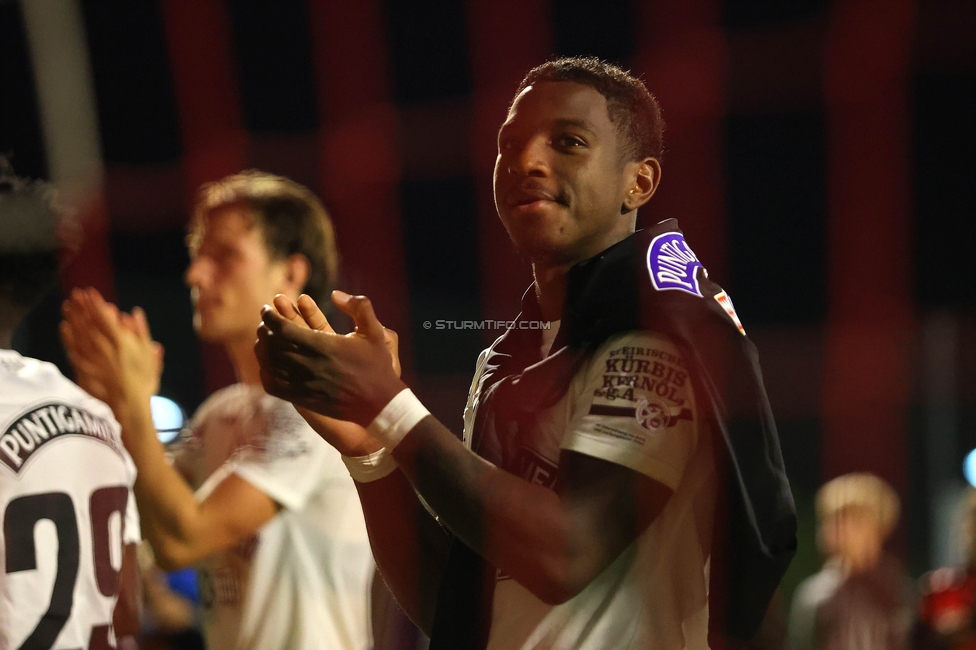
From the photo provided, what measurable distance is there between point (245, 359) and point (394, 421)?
1266 mm

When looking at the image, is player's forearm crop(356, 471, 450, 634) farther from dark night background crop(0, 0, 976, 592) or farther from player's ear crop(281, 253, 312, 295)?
dark night background crop(0, 0, 976, 592)

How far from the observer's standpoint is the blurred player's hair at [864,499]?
3830 mm

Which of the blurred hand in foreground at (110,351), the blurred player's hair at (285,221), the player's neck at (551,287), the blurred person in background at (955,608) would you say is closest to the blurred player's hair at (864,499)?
the blurred person in background at (955,608)

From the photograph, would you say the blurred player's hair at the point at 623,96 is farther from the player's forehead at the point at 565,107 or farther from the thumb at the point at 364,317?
the thumb at the point at 364,317

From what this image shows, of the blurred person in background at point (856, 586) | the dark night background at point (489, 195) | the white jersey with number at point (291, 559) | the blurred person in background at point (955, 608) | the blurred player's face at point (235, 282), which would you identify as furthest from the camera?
the dark night background at point (489, 195)

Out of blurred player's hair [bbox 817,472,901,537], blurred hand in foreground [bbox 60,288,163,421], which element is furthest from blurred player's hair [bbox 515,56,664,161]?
blurred player's hair [bbox 817,472,901,537]

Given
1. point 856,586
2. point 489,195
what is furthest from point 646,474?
point 489,195

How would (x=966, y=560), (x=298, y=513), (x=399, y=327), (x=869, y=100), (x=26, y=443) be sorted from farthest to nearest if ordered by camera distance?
(x=399, y=327) → (x=966, y=560) → (x=869, y=100) → (x=298, y=513) → (x=26, y=443)

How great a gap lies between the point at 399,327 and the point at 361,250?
240 centimetres

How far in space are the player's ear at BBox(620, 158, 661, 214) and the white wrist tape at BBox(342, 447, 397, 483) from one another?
1.64 feet

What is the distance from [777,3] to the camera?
9.96 feet

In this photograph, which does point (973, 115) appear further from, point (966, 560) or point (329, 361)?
point (329, 361)

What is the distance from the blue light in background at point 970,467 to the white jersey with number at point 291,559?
312 inches

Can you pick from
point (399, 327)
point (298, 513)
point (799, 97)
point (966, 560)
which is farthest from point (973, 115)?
point (799, 97)
